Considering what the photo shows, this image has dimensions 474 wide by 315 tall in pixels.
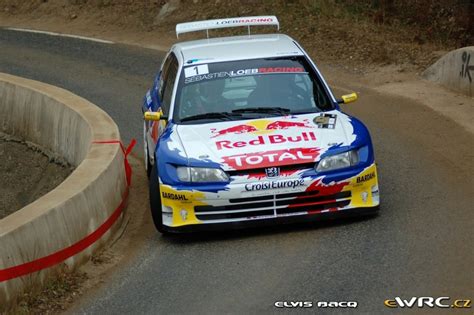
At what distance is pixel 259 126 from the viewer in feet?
31.2

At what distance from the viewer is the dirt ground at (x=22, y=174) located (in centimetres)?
1472

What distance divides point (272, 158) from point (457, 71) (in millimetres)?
7376

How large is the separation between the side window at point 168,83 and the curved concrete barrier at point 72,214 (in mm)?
684

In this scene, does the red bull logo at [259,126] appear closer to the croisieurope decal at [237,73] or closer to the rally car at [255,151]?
the rally car at [255,151]

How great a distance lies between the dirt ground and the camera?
48.3ft

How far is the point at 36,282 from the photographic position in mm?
7777

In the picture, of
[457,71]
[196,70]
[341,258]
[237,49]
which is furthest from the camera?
[457,71]

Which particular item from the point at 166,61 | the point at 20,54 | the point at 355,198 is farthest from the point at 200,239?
the point at 20,54

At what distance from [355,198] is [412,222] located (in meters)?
0.60

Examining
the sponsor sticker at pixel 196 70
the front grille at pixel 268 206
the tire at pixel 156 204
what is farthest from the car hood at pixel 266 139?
the sponsor sticker at pixel 196 70

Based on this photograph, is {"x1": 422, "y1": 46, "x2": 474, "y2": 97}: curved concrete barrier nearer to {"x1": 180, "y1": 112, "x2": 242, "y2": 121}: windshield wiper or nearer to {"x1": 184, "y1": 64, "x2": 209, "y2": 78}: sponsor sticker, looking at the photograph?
{"x1": 184, "y1": 64, "x2": 209, "y2": 78}: sponsor sticker

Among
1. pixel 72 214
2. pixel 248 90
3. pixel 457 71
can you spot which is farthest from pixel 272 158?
pixel 457 71

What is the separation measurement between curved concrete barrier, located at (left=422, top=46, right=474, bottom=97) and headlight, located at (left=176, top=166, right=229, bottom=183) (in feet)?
23.7
